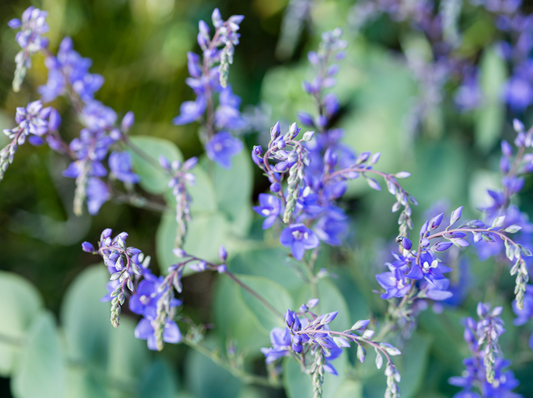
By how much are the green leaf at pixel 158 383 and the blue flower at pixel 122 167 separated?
388 mm

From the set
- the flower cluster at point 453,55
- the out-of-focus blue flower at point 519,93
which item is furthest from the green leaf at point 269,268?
the out-of-focus blue flower at point 519,93

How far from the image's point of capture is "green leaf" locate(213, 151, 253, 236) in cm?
86

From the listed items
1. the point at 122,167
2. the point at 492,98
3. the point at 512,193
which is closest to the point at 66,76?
the point at 122,167

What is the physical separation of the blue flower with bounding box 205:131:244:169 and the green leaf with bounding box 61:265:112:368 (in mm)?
440

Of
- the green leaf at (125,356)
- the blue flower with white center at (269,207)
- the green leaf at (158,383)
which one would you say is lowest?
the green leaf at (125,356)

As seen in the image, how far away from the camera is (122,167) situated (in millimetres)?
775

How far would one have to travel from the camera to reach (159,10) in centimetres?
163

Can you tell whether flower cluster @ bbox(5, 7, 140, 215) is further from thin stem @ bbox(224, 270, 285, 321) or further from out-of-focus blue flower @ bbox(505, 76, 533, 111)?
out-of-focus blue flower @ bbox(505, 76, 533, 111)

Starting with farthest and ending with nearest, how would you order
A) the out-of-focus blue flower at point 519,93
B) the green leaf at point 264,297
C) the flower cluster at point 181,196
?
the out-of-focus blue flower at point 519,93
the green leaf at point 264,297
the flower cluster at point 181,196

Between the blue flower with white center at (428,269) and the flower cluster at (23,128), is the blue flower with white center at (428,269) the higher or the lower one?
the lower one

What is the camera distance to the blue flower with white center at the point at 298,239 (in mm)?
549

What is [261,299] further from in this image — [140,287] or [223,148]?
[223,148]

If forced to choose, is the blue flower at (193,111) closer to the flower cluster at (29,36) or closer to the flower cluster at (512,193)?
the flower cluster at (29,36)

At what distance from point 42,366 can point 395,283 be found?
72 cm
